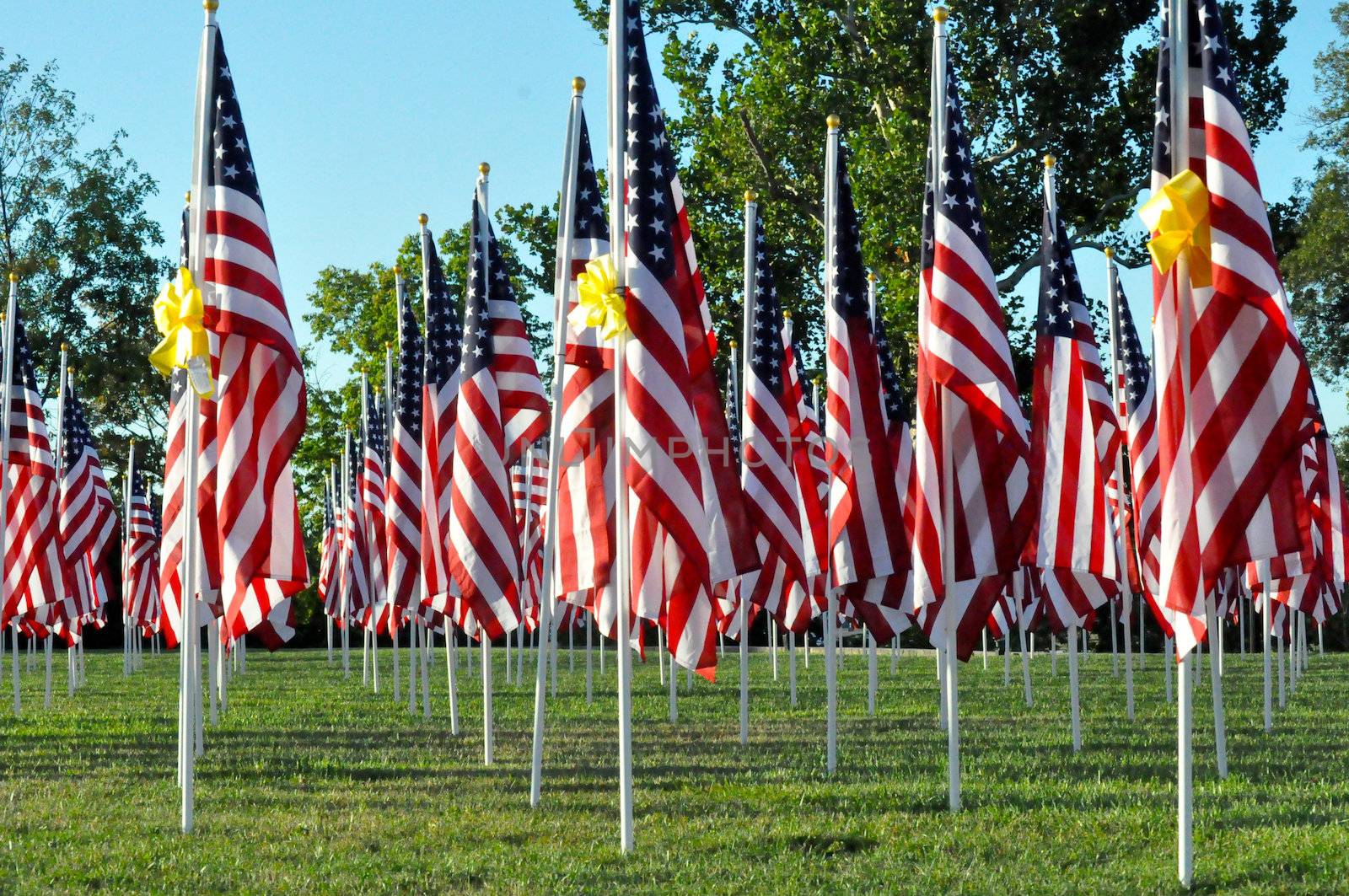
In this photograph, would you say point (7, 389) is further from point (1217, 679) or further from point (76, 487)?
point (1217, 679)

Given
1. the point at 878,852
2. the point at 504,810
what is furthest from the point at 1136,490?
the point at 504,810

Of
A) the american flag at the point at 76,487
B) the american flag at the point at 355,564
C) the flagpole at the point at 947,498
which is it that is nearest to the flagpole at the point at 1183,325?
the flagpole at the point at 947,498

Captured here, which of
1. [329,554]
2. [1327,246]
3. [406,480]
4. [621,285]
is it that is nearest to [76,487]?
[406,480]

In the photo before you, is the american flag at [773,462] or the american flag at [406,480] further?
the american flag at [406,480]

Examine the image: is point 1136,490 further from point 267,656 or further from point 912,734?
point 267,656

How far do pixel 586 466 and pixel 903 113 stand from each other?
22.7 meters

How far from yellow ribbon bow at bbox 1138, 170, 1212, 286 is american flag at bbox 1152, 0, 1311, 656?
0.05 metres

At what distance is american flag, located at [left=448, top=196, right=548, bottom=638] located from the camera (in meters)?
12.4

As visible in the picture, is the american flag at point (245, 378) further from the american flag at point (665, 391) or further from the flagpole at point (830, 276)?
the flagpole at point (830, 276)

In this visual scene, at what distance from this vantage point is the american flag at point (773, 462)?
43.1 feet

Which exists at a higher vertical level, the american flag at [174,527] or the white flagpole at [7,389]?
the white flagpole at [7,389]

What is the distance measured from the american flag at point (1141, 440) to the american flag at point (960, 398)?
1674 mm

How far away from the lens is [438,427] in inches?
563

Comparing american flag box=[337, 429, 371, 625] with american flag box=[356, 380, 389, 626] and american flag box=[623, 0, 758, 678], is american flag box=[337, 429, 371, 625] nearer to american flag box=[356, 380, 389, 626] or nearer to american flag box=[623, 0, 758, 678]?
american flag box=[356, 380, 389, 626]
